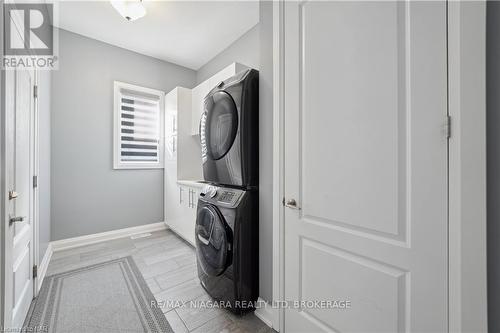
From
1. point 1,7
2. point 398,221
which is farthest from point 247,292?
point 1,7

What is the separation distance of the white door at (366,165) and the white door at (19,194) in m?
1.51

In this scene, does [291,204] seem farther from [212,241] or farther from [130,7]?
[130,7]

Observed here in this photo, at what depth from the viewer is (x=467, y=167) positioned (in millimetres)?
695

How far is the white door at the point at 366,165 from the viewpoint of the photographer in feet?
2.55

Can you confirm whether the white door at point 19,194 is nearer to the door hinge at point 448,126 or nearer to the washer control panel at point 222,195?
the washer control panel at point 222,195

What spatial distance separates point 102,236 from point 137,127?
5.49 ft

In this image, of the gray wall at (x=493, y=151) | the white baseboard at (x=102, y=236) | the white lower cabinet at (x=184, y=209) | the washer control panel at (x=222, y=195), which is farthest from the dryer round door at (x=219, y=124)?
the white baseboard at (x=102, y=236)

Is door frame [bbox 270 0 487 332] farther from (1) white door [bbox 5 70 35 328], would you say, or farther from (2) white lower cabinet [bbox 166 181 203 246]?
(2) white lower cabinet [bbox 166 181 203 246]

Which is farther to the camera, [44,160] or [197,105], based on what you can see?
[197,105]

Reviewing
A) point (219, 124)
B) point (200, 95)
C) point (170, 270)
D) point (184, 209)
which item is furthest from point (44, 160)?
point (219, 124)

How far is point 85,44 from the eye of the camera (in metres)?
2.84

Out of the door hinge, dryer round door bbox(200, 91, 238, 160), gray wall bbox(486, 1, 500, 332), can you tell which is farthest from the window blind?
gray wall bbox(486, 1, 500, 332)

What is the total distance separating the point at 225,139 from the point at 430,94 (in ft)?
3.87

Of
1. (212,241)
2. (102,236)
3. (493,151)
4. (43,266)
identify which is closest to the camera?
(493,151)
